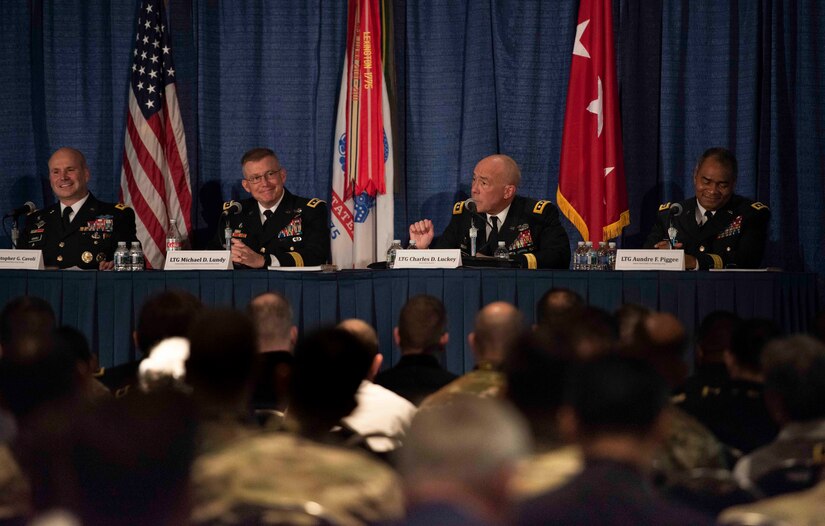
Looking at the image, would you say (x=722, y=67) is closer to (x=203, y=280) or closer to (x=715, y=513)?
(x=203, y=280)

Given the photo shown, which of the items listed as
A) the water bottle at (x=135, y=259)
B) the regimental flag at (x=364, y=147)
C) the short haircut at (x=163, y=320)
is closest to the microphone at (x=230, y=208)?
the water bottle at (x=135, y=259)

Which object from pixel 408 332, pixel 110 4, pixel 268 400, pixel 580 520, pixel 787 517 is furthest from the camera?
pixel 110 4

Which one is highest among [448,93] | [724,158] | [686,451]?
[448,93]

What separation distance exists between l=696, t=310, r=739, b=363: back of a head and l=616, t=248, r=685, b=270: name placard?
2.07m

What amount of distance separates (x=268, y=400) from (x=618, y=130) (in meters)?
4.58

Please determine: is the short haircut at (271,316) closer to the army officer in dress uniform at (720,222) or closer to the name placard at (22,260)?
the name placard at (22,260)

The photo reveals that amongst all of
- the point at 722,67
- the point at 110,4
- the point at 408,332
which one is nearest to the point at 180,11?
the point at 110,4

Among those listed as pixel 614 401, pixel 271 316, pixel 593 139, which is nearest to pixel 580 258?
pixel 593 139

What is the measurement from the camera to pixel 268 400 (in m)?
3.47

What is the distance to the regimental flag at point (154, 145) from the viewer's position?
24.5 ft

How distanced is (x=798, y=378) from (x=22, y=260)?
442 cm

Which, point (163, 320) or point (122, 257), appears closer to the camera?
point (163, 320)

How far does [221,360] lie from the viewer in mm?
2523

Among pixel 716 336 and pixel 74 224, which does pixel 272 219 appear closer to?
pixel 74 224
